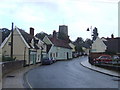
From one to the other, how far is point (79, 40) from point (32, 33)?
103030 millimetres

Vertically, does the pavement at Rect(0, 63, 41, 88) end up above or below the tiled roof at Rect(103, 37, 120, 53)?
below

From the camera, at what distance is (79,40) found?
156 metres

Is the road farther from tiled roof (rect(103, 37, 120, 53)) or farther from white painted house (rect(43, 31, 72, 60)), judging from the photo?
tiled roof (rect(103, 37, 120, 53))

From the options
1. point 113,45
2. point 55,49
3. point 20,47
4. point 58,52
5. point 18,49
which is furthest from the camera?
point 58,52

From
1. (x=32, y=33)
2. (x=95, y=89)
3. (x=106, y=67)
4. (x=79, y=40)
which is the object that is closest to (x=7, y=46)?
(x=32, y=33)

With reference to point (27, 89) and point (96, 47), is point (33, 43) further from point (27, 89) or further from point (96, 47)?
point (27, 89)

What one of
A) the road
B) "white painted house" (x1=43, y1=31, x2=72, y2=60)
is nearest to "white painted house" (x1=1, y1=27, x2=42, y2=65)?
"white painted house" (x1=43, y1=31, x2=72, y2=60)

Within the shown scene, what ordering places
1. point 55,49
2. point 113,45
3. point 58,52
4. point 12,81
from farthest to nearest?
point 58,52, point 113,45, point 55,49, point 12,81

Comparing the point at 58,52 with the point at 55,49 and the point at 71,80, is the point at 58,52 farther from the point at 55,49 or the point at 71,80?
the point at 71,80

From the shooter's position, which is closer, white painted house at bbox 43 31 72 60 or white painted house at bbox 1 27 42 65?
white painted house at bbox 1 27 42 65

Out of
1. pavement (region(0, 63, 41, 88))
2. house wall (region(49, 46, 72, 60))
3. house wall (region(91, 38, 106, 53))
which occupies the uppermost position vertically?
house wall (region(91, 38, 106, 53))

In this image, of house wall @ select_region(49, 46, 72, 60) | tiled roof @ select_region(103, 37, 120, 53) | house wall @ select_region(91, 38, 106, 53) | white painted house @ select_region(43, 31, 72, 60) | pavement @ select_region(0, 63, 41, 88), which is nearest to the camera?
pavement @ select_region(0, 63, 41, 88)

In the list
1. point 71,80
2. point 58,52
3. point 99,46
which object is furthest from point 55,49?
point 71,80

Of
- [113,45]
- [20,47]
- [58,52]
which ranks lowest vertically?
[58,52]
